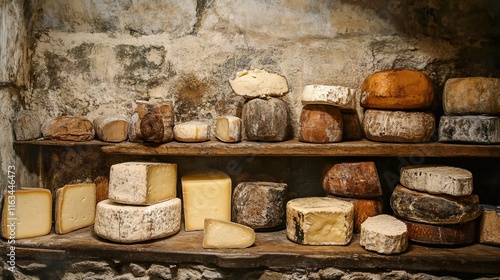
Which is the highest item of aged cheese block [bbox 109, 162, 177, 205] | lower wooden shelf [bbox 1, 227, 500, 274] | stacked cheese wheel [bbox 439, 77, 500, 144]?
stacked cheese wheel [bbox 439, 77, 500, 144]

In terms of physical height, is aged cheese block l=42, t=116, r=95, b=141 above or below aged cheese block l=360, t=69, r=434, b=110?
below

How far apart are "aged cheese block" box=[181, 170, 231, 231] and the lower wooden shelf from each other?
16cm

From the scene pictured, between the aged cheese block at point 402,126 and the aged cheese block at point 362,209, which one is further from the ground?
the aged cheese block at point 402,126

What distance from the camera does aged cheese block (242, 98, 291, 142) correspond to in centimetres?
208

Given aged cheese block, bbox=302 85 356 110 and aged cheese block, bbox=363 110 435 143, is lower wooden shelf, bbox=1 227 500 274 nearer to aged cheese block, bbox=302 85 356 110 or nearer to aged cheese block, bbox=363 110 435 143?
aged cheese block, bbox=363 110 435 143

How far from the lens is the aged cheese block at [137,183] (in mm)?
1973

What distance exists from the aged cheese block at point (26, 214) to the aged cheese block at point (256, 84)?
3.99 ft

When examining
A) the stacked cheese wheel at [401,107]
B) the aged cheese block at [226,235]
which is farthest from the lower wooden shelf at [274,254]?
the stacked cheese wheel at [401,107]

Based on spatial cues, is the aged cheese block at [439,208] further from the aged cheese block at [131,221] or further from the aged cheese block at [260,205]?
the aged cheese block at [131,221]

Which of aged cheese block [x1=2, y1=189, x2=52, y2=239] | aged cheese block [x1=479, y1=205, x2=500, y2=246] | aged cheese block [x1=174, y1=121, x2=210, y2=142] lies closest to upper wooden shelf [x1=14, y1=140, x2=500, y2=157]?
aged cheese block [x1=174, y1=121, x2=210, y2=142]

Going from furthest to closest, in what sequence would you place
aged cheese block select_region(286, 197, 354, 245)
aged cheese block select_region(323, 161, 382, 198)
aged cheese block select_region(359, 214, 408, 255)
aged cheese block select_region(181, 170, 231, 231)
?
1. aged cheese block select_region(181, 170, 231, 231)
2. aged cheese block select_region(323, 161, 382, 198)
3. aged cheese block select_region(286, 197, 354, 245)
4. aged cheese block select_region(359, 214, 408, 255)

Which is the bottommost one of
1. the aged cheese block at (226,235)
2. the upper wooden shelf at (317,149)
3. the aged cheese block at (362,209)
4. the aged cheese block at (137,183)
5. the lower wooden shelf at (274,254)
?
the lower wooden shelf at (274,254)

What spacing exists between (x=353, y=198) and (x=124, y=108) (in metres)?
1.47

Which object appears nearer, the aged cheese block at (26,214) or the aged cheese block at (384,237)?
the aged cheese block at (384,237)
